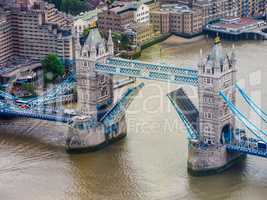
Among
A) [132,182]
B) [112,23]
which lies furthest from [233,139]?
[112,23]

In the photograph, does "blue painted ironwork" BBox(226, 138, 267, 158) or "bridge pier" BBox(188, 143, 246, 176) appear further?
"bridge pier" BBox(188, 143, 246, 176)

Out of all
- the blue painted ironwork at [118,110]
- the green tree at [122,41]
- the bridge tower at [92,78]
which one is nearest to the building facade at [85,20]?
the green tree at [122,41]

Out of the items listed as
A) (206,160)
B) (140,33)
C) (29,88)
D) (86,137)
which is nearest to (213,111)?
(206,160)

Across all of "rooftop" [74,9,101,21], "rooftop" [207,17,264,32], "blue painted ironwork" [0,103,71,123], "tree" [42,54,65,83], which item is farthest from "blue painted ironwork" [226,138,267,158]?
"rooftop" [74,9,101,21]

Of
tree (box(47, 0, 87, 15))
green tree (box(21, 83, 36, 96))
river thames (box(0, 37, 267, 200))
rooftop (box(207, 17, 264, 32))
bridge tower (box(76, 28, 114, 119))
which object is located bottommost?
river thames (box(0, 37, 267, 200))

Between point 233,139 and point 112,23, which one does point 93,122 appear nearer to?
point 233,139

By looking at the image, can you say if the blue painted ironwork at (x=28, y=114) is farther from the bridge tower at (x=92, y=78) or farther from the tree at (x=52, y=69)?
the tree at (x=52, y=69)

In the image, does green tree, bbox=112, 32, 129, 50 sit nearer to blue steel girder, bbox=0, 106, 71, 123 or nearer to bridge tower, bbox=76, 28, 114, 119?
blue steel girder, bbox=0, 106, 71, 123

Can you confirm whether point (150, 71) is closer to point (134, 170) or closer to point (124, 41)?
point (134, 170)
